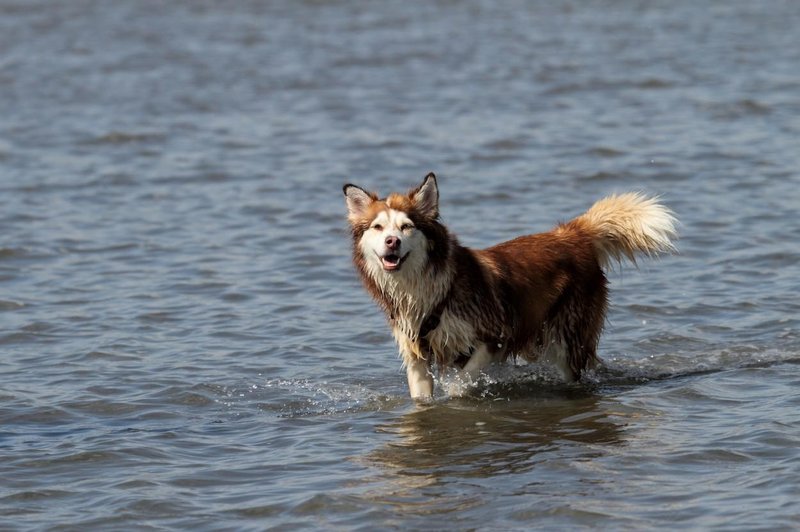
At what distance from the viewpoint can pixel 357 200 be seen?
27.1ft

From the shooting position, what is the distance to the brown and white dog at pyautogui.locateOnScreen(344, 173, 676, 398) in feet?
26.9

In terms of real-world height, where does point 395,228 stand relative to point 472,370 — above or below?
above

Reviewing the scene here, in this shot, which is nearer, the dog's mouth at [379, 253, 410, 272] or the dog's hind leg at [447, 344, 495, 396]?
the dog's mouth at [379, 253, 410, 272]

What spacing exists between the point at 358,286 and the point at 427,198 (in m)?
3.80

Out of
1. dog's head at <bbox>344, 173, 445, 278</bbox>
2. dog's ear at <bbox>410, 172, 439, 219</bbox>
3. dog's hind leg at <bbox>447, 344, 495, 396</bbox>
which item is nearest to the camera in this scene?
dog's head at <bbox>344, 173, 445, 278</bbox>

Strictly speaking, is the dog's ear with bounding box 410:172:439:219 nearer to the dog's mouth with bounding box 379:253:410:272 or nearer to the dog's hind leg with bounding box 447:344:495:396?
the dog's mouth with bounding box 379:253:410:272

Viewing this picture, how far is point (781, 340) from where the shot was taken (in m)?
9.75

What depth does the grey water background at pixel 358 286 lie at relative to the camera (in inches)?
277

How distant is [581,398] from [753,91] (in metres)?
12.9

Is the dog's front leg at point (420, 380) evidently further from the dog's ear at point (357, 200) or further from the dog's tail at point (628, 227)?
the dog's tail at point (628, 227)

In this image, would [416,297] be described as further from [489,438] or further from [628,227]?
[628,227]

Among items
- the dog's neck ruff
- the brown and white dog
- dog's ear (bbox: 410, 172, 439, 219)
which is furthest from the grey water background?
dog's ear (bbox: 410, 172, 439, 219)

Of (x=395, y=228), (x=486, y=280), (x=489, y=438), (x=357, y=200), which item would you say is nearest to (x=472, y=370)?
(x=486, y=280)

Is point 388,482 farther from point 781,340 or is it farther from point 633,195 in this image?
point 781,340
